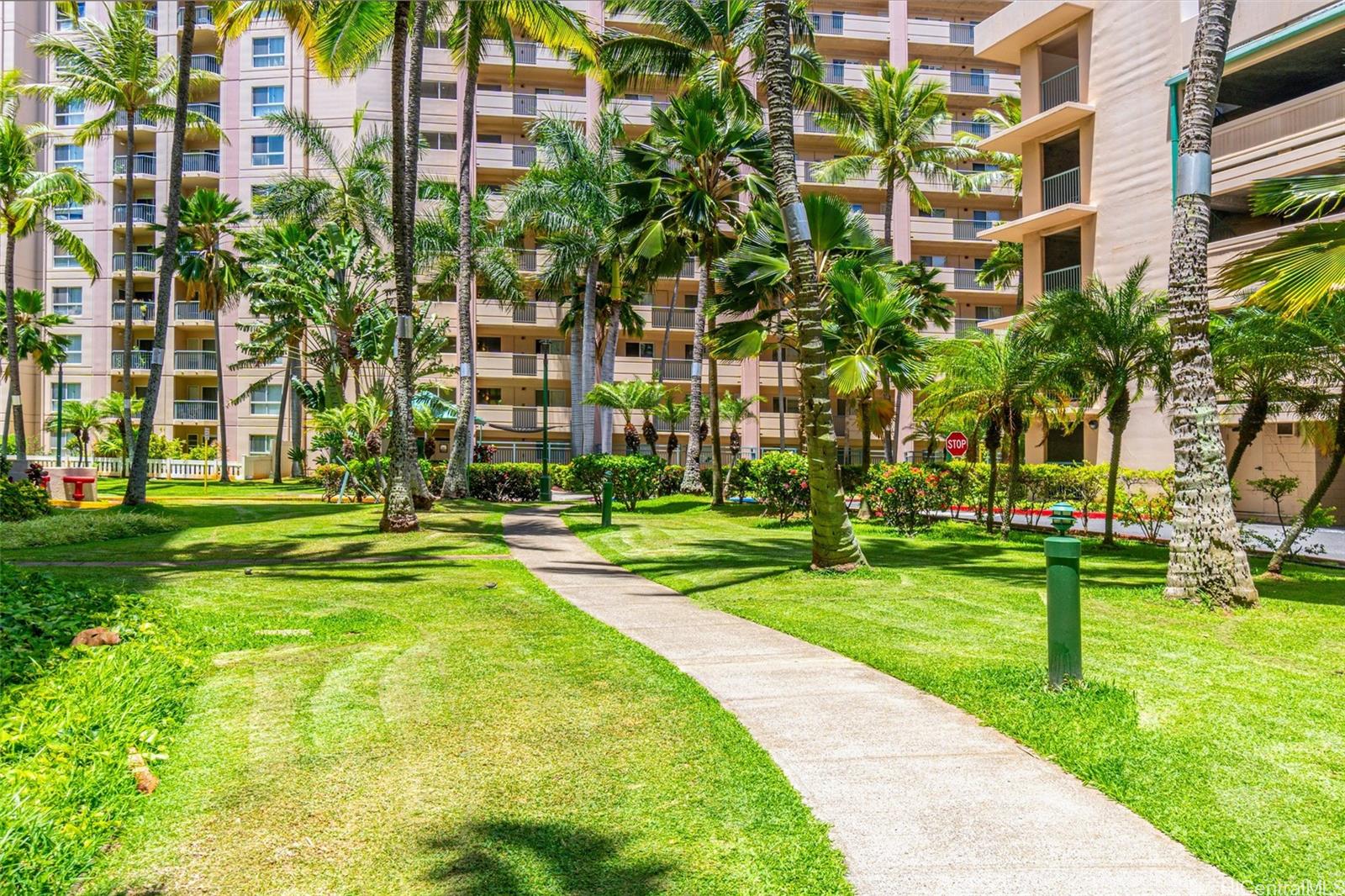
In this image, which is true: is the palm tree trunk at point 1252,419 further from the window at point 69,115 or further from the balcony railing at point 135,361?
the window at point 69,115

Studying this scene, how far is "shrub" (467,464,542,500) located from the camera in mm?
30672

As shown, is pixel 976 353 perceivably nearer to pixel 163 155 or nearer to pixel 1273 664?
pixel 1273 664

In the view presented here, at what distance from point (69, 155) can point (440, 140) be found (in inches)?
760

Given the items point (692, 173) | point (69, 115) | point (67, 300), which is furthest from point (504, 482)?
point (69, 115)

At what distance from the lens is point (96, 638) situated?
718 cm

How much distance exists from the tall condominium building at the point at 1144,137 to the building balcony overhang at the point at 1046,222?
0.07 metres

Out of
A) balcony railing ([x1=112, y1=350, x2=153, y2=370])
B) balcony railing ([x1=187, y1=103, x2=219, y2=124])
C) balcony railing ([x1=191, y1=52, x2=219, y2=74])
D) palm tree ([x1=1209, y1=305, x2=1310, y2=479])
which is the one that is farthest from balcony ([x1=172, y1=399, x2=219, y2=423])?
palm tree ([x1=1209, y1=305, x2=1310, y2=479])

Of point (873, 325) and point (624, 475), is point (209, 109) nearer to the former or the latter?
point (624, 475)

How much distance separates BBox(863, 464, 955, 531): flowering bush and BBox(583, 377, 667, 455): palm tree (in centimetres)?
1600

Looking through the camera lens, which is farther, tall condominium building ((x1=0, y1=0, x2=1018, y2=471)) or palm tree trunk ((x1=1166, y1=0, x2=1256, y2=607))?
tall condominium building ((x1=0, y1=0, x2=1018, y2=471))

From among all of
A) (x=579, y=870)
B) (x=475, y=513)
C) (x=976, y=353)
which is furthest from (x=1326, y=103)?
(x=579, y=870)

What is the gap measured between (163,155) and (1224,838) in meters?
53.3

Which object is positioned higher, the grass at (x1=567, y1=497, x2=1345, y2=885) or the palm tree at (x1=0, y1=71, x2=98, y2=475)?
the palm tree at (x1=0, y1=71, x2=98, y2=475)

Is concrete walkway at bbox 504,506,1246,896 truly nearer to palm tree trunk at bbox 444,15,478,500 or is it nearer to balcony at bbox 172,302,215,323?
palm tree trunk at bbox 444,15,478,500
